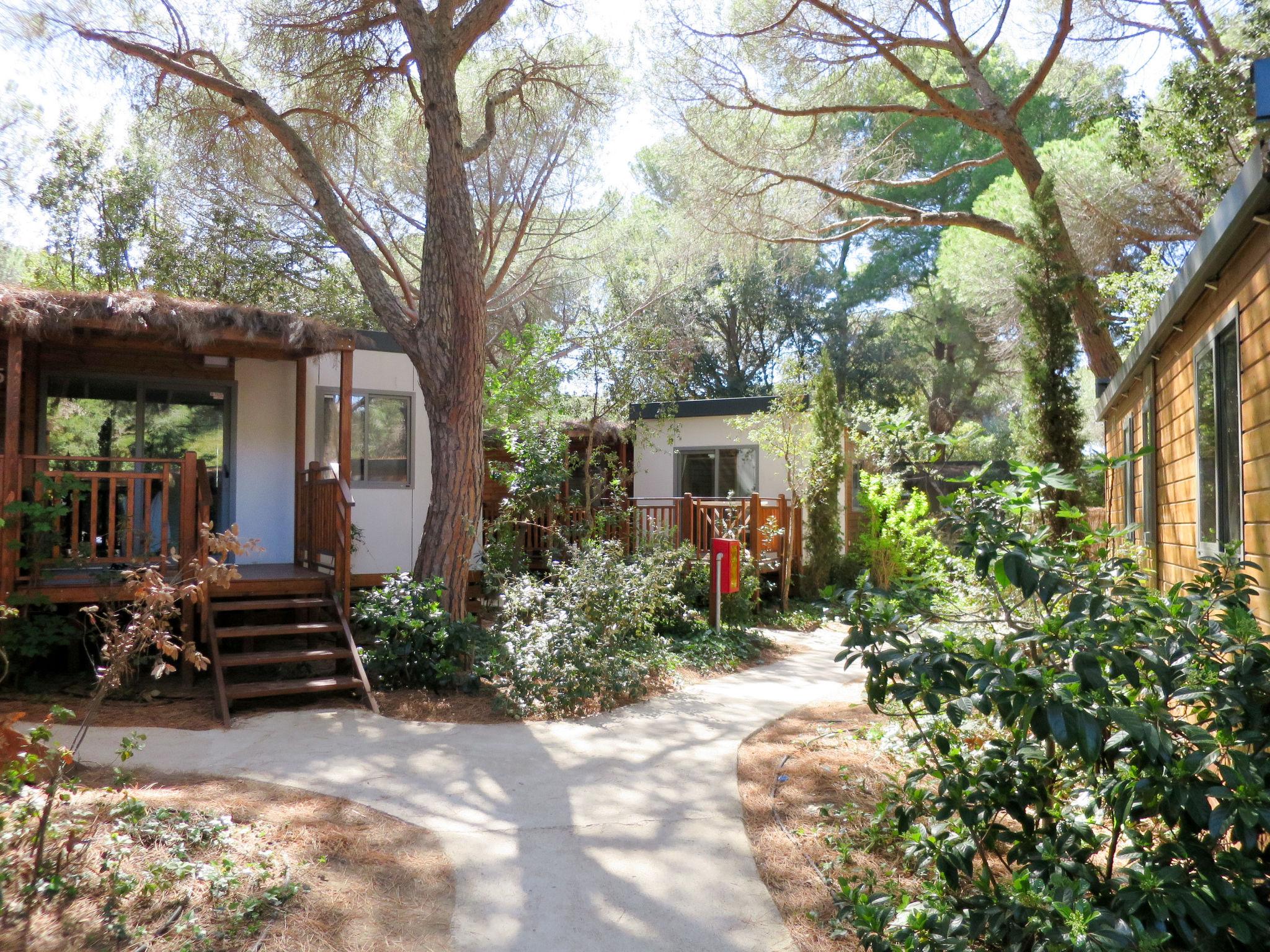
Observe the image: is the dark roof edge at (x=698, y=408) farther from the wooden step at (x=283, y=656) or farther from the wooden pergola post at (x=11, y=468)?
the wooden pergola post at (x=11, y=468)

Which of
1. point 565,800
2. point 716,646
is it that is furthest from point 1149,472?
point 565,800

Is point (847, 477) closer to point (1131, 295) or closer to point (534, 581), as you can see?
point (1131, 295)

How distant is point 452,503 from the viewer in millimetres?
7875

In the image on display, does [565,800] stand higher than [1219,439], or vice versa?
[1219,439]

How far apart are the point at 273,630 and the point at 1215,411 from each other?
6.20m

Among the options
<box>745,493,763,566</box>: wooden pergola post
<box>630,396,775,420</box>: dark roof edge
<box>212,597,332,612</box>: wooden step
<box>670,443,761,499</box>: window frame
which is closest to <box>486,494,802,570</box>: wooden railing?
<box>745,493,763,566</box>: wooden pergola post

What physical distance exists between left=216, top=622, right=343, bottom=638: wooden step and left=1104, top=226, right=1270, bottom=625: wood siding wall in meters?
5.90

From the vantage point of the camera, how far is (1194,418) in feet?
16.6

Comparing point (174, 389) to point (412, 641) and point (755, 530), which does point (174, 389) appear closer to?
point (412, 641)

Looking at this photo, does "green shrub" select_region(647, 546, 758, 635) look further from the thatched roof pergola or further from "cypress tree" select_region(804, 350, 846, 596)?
the thatched roof pergola

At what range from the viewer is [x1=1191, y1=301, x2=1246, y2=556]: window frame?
12.7 ft

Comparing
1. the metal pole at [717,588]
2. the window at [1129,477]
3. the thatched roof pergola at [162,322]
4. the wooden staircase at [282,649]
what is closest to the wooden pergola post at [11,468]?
the thatched roof pergola at [162,322]

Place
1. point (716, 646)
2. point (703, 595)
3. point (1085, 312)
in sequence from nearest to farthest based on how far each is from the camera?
point (716, 646), point (703, 595), point (1085, 312)

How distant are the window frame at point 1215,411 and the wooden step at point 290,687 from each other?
5.40 m
